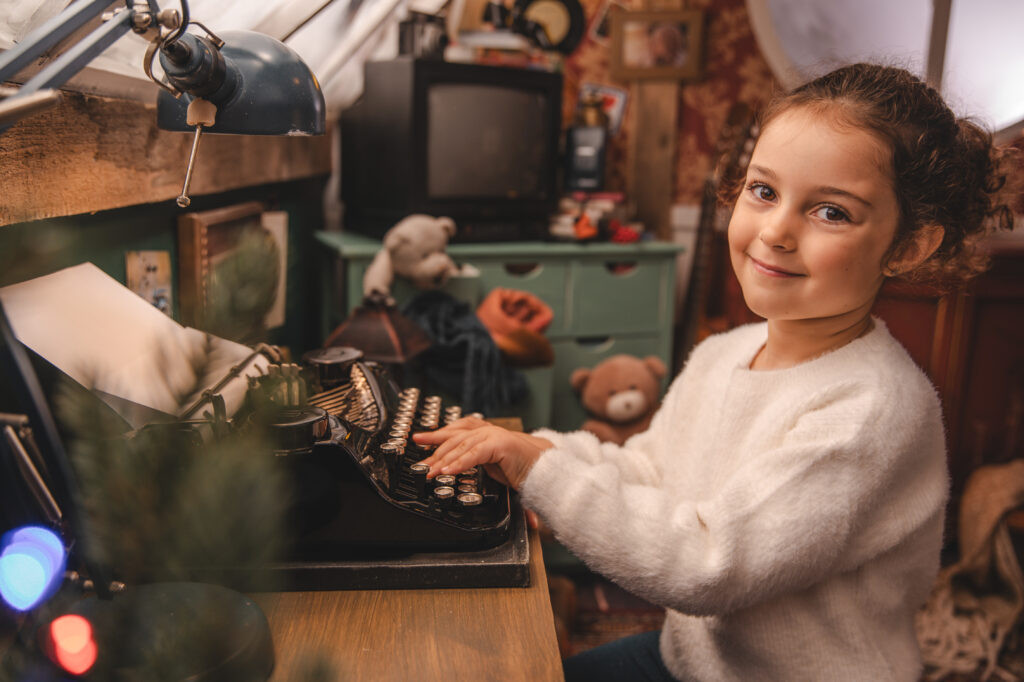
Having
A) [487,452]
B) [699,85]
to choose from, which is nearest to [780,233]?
[487,452]

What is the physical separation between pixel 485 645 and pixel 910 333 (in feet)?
7.17

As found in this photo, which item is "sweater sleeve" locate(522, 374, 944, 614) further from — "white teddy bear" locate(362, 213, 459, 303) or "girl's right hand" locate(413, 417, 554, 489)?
"white teddy bear" locate(362, 213, 459, 303)

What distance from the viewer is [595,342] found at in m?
2.60

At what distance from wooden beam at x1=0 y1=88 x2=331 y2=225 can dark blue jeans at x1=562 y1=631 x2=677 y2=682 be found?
853mm

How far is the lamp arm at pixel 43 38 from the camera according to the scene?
0.45 m

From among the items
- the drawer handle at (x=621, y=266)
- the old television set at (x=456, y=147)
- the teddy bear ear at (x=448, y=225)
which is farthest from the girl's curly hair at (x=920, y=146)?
the drawer handle at (x=621, y=266)

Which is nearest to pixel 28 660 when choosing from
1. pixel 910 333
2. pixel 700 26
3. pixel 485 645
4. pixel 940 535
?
pixel 485 645

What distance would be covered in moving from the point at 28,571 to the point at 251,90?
0.45 m

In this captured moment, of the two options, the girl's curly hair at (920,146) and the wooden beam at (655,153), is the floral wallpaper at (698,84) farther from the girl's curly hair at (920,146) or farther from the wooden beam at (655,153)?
the girl's curly hair at (920,146)

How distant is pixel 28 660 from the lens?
48 cm

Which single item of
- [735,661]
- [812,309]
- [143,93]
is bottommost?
[735,661]

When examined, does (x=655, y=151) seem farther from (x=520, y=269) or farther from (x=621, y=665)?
(x=621, y=665)

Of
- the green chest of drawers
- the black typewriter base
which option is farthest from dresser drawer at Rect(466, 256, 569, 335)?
the black typewriter base

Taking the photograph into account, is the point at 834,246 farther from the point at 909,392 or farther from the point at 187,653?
the point at 187,653
